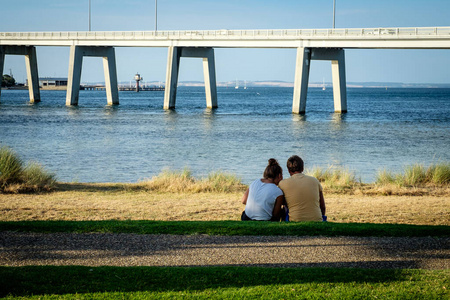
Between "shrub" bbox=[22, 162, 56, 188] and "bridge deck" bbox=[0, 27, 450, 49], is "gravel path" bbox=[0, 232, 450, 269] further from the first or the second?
"bridge deck" bbox=[0, 27, 450, 49]

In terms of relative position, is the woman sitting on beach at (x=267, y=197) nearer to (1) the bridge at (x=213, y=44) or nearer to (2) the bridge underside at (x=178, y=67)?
(1) the bridge at (x=213, y=44)

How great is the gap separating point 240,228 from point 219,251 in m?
1.26

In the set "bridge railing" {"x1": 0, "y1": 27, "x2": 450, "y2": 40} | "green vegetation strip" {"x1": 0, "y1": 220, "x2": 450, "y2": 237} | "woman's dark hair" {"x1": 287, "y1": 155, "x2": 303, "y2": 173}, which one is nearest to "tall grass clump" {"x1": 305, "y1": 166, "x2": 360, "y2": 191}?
"green vegetation strip" {"x1": 0, "y1": 220, "x2": 450, "y2": 237}

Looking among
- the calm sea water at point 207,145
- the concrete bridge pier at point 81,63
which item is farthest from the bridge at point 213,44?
the calm sea water at point 207,145

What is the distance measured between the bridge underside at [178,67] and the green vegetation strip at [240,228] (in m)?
53.7

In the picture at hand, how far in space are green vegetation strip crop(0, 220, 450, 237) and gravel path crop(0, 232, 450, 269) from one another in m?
0.28

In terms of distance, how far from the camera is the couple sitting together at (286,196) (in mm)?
9984

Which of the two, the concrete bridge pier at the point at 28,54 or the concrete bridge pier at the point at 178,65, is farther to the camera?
the concrete bridge pier at the point at 28,54

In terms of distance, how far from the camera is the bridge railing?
54.7 meters

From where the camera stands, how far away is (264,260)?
8.27 m

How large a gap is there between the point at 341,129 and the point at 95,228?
41.1 metres

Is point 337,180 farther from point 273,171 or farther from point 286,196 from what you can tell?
point 273,171

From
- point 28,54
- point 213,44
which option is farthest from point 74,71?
point 213,44

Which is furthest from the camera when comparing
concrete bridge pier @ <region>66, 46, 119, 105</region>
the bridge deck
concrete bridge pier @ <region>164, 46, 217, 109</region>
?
concrete bridge pier @ <region>66, 46, 119, 105</region>
